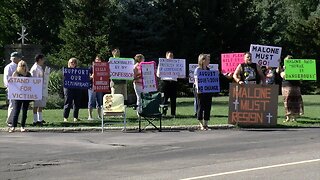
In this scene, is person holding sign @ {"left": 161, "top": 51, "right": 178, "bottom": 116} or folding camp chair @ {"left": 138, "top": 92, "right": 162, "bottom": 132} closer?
folding camp chair @ {"left": 138, "top": 92, "right": 162, "bottom": 132}

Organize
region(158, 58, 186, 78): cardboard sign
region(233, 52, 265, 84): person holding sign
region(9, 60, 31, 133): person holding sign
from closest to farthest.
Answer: region(9, 60, 31, 133): person holding sign
region(233, 52, 265, 84): person holding sign
region(158, 58, 186, 78): cardboard sign

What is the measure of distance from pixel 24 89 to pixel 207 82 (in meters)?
4.61

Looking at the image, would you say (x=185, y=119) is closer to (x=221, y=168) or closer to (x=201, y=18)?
(x=221, y=168)

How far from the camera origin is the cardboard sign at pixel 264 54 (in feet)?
63.8

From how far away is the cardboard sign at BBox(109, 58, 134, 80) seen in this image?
18.5m

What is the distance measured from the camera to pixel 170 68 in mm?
20516

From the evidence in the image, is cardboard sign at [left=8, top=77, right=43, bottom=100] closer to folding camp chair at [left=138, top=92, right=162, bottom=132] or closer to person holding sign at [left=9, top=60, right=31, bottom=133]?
person holding sign at [left=9, top=60, right=31, bottom=133]

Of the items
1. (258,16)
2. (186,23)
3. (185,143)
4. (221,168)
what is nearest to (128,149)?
(185,143)

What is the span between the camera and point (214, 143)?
1411 centimetres

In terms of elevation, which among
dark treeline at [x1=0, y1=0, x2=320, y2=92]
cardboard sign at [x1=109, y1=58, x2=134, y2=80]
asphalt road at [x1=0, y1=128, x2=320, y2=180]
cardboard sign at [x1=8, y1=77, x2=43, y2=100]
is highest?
dark treeline at [x1=0, y1=0, x2=320, y2=92]

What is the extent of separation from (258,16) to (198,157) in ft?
126

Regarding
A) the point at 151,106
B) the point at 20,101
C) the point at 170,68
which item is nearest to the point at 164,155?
the point at 151,106

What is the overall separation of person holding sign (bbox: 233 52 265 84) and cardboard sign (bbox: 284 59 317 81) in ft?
4.27

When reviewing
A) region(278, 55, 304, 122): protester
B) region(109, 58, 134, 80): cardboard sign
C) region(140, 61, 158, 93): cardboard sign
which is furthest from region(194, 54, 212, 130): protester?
region(278, 55, 304, 122): protester
